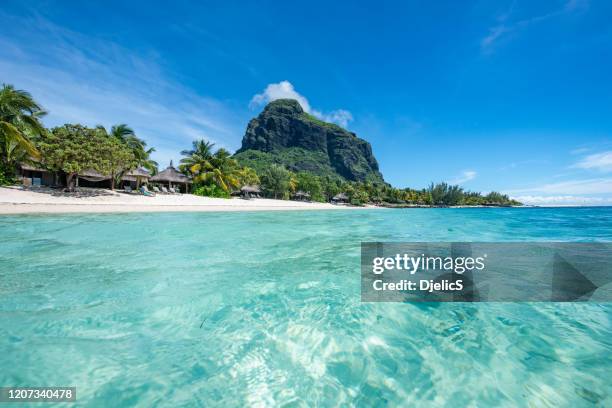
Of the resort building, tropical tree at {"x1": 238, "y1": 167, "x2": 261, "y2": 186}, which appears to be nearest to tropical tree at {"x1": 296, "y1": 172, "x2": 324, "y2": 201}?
tropical tree at {"x1": 238, "y1": 167, "x2": 261, "y2": 186}

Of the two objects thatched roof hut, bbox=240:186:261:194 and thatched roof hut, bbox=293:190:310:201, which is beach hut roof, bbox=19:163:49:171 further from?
thatched roof hut, bbox=293:190:310:201

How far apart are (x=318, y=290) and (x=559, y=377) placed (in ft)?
10.3

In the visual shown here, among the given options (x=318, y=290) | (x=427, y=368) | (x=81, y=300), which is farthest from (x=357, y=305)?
(x=81, y=300)

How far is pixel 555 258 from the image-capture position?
7852 millimetres

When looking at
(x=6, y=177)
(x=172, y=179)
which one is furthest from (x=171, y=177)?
(x=6, y=177)

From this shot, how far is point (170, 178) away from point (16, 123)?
18.0m

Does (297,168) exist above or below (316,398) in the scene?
above

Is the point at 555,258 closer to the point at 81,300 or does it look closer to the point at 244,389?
the point at 244,389

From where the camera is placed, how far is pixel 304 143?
161750 mm

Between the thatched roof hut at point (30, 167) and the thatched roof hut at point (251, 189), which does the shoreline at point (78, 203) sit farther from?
the thatched roof hut at point (251, 189)

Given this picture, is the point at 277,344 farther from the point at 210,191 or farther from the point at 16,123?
the point at 210,191

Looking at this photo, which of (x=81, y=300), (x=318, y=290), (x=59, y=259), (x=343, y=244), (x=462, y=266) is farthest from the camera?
(x=343, y=244)

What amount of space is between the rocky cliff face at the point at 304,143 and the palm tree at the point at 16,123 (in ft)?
390

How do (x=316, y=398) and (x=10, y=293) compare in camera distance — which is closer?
(x=316, y=398)
